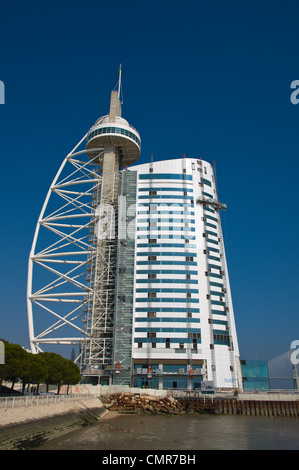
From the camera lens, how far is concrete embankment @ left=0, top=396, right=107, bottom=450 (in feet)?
88.9

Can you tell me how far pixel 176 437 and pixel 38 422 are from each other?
1298 centimetres

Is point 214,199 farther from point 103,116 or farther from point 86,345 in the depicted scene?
point 86,345

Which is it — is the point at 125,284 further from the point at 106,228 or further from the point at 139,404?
→ the point at 139,404

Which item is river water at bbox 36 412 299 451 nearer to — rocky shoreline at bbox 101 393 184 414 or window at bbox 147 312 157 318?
rocky shoreline at bbox 101 393 184 414

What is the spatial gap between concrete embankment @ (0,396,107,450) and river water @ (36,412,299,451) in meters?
0.96

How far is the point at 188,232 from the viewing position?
99.2 m

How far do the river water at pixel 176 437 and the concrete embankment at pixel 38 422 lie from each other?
0.96m

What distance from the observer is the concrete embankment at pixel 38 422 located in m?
27.1

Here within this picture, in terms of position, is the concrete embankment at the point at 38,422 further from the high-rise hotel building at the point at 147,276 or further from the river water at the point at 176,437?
the high-rise hotel building at the point at 147,276

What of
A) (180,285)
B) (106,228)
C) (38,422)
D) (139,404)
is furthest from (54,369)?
(106,228)

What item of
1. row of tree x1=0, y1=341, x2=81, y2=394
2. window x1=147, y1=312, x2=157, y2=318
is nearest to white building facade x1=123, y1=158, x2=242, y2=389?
window x1=147, y1=312, x2=157, y2=318

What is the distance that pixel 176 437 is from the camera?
36.2m
